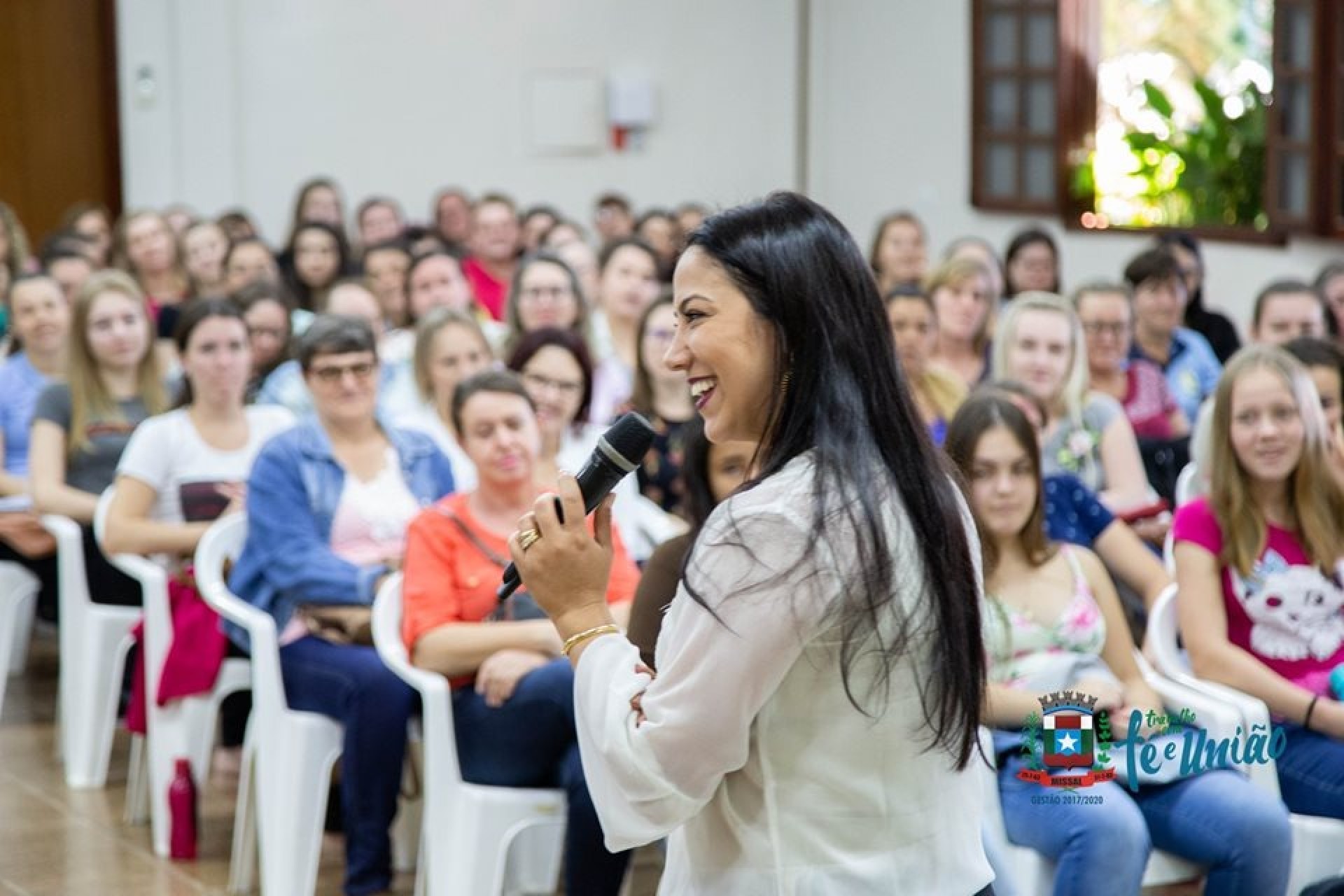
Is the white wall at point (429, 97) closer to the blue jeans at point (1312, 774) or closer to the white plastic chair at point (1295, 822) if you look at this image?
the white plastic chair at point (1295, 822)

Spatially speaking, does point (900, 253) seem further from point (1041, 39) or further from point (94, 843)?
point (94, 843)

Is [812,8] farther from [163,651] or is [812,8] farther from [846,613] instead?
[846,613]

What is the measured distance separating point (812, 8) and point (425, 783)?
27.7ft

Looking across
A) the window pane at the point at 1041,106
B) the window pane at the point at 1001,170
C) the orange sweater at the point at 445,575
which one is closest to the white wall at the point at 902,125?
the window pane at the point at 1001,170

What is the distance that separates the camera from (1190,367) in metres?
5.84

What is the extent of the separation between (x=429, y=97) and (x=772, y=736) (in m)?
9.60

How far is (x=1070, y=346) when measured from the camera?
4.83m

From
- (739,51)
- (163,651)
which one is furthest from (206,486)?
(739,51)

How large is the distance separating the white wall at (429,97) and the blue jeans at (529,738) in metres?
7.18

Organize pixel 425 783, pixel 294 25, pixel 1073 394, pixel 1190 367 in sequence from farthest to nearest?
1. pixel 294 25
2. pixel 1190 367
3. pixel 1073 394
4. pixel 425 783

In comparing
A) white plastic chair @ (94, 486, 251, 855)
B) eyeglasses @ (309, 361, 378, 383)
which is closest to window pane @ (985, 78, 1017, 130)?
eyeglasses @ (309, 361, 378, 383)

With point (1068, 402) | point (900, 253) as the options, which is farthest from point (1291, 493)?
point (900, 253)

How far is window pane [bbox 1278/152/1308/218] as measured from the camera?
762 centimetres

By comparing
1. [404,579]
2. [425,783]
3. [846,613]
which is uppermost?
[846,613]
